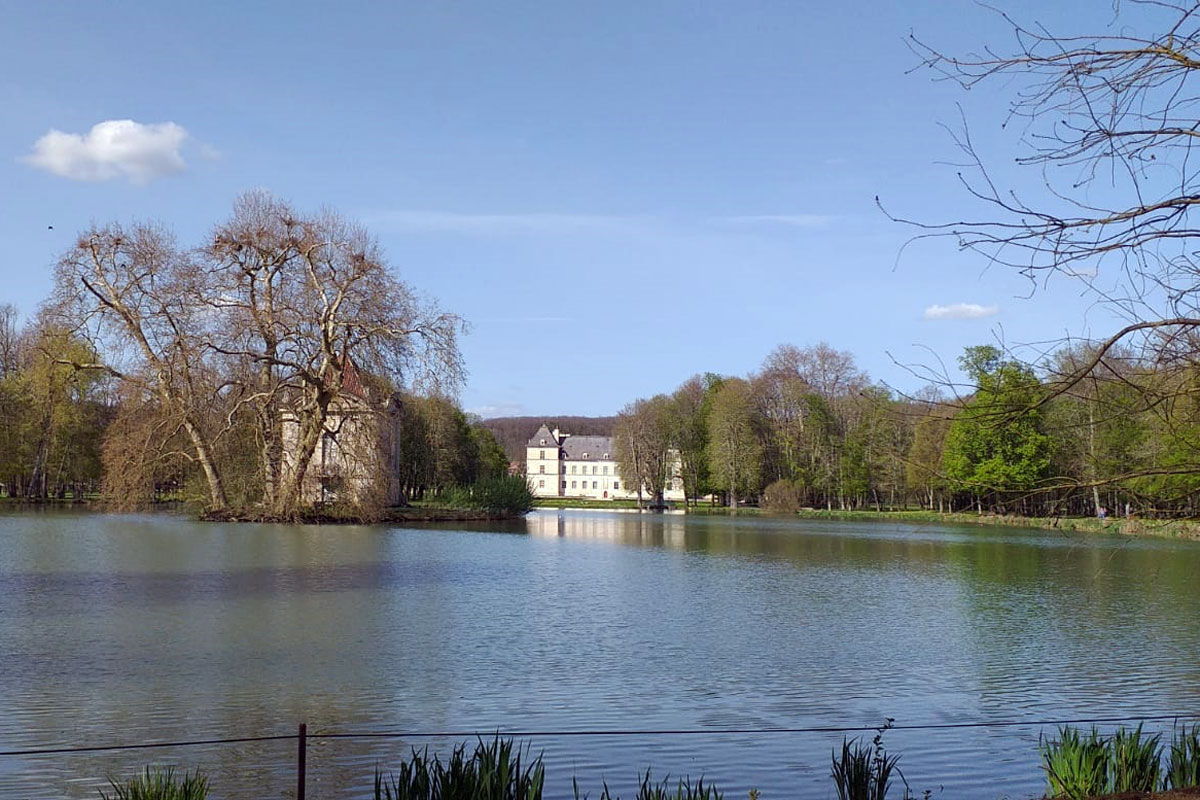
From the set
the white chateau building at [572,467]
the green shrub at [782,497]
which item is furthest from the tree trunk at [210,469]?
the white chateau building at [572,467]

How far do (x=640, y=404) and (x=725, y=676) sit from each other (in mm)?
59800

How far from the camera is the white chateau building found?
110 meters

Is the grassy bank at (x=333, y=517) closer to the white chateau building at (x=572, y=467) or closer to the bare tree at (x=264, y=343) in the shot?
the bare tree at (x=264, y=343)

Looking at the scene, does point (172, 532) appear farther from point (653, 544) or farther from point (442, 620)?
point (442, 620)

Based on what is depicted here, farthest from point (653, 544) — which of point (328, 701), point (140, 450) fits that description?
point (328, 701)

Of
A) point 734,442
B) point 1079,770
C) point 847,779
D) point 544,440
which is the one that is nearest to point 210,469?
point 847,779

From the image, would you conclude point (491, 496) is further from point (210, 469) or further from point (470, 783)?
point (470, 783)

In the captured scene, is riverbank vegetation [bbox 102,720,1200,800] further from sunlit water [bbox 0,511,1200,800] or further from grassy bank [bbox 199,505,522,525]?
grassy bank [bbox 199,505,522,525]

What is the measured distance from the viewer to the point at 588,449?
111250 mm

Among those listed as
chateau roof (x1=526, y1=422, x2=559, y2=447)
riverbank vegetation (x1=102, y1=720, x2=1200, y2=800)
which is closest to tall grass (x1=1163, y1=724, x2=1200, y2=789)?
riverbank vegetation (x1=102, y1=720, x2=1200, y2=800)

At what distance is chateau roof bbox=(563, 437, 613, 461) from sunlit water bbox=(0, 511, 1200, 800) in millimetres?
88462

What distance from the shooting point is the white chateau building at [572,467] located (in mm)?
110062

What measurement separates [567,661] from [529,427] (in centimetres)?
13177

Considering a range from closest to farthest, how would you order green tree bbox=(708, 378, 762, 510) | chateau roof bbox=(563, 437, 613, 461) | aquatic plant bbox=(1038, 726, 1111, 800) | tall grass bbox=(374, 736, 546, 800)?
tall grass bbox=(374, 736, 546, 800) < aquatic plant bbox=(1038, 726, 1111, 800) < green tree bbox=(708, 378, 762, 510) < chateau roof bbox=(563, 437, 613, 461)
